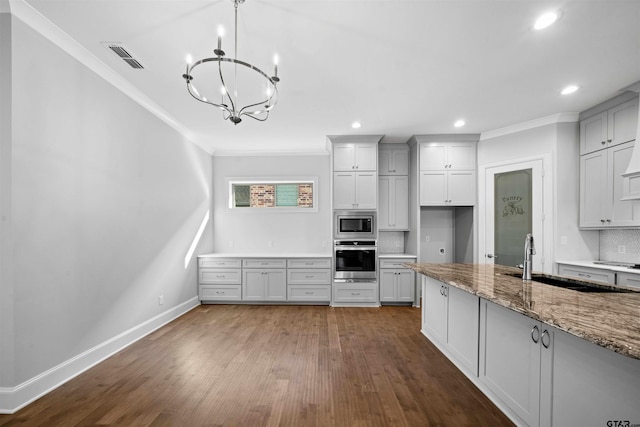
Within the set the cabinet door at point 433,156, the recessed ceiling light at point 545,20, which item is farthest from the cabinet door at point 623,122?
the recessed ceiling light at point 545,20

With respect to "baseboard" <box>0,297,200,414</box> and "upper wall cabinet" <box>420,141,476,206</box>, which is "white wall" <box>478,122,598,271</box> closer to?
"upper wall cabinet" <box>420,141,476,206</box>

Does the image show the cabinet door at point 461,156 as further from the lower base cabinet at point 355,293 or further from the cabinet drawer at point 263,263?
the cabinet drawer at point 263,263

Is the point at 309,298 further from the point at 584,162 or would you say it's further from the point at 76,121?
the point at 584,162

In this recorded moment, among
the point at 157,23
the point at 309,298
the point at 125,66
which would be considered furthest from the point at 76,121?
the point at 309,298

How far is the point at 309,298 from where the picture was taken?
4.66 meters

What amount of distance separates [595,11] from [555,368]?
7.92ft

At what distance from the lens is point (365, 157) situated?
185 inches

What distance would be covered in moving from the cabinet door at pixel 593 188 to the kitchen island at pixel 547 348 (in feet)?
6.55

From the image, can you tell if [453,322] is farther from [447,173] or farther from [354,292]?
[447,173]

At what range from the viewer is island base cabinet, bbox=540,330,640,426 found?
45.7 inches

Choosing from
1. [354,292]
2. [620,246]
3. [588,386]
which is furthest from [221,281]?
[620,246]

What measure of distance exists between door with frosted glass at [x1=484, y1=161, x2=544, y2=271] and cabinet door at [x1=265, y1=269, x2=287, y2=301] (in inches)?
134

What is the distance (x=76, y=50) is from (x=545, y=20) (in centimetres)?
381

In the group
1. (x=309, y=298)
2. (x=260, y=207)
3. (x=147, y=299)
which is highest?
(x=260, y=207)
